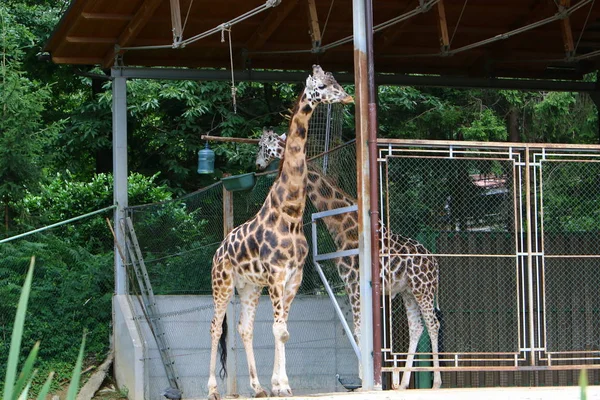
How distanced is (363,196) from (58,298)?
6.63 metres

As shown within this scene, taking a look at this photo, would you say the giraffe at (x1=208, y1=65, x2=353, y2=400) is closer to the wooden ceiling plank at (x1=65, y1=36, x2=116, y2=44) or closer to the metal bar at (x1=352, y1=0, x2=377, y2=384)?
the metal bar at (x1=352, y1=0, x2=377, y2=384)

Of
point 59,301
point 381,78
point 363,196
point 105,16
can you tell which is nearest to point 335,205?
point 363,196

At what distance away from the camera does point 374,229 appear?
29.8 ft

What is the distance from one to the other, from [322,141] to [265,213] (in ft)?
8.73

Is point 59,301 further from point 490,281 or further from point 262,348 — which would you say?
point 490,281

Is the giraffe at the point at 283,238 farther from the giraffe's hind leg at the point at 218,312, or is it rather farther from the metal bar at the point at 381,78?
the metal bar at the point at 381,78

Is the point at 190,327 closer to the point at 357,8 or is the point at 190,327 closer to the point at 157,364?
the point at 157,364

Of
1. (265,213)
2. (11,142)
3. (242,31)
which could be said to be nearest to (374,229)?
(265,213)

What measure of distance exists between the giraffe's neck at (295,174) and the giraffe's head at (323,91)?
7 centimetres

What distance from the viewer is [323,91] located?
31.8 ft

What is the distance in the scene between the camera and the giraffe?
31.3ft

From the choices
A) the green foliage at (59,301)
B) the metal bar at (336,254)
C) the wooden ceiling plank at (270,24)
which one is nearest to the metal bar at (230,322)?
the metal bar at (336,254)

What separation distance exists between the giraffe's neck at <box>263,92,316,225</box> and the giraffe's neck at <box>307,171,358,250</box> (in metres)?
1.19

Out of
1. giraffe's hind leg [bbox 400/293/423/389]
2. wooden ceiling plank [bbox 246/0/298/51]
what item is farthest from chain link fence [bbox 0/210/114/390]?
giraffe's hind leg [bbox 400/293/423/389]
